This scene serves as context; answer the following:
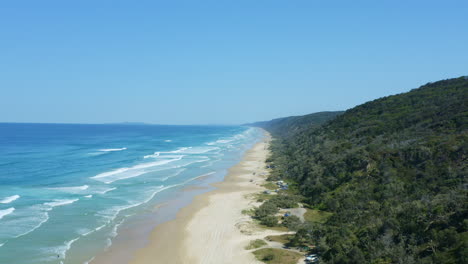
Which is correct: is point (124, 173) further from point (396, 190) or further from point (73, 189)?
point (396, 190)

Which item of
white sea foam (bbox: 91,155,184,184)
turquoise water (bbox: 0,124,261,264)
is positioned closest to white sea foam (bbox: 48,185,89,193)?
turquoise water (bbox: 0,124,261,264)

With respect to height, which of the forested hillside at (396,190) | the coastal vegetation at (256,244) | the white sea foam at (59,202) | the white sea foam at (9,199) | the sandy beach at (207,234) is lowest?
the sandy beach at (207,234)

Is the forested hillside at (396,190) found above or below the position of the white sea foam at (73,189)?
above

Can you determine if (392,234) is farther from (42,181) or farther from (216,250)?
(42,181)

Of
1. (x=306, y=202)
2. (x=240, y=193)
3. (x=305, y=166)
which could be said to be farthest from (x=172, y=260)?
(x=305, y=166)

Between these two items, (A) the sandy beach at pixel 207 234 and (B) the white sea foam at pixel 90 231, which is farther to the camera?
(B) the white sea foam at pixel 90 231

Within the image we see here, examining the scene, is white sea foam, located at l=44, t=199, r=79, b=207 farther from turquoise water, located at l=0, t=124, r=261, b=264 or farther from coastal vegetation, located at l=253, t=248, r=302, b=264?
coastal vegetation, located at l=253, t=248, r=302, b=264

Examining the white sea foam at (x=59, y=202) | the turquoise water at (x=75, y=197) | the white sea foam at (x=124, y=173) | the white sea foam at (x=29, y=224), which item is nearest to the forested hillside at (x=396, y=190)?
the turquoise water at (x=75, y=197)

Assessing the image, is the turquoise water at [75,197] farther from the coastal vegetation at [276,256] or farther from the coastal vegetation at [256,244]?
the coastal vegetation at [276,256]
